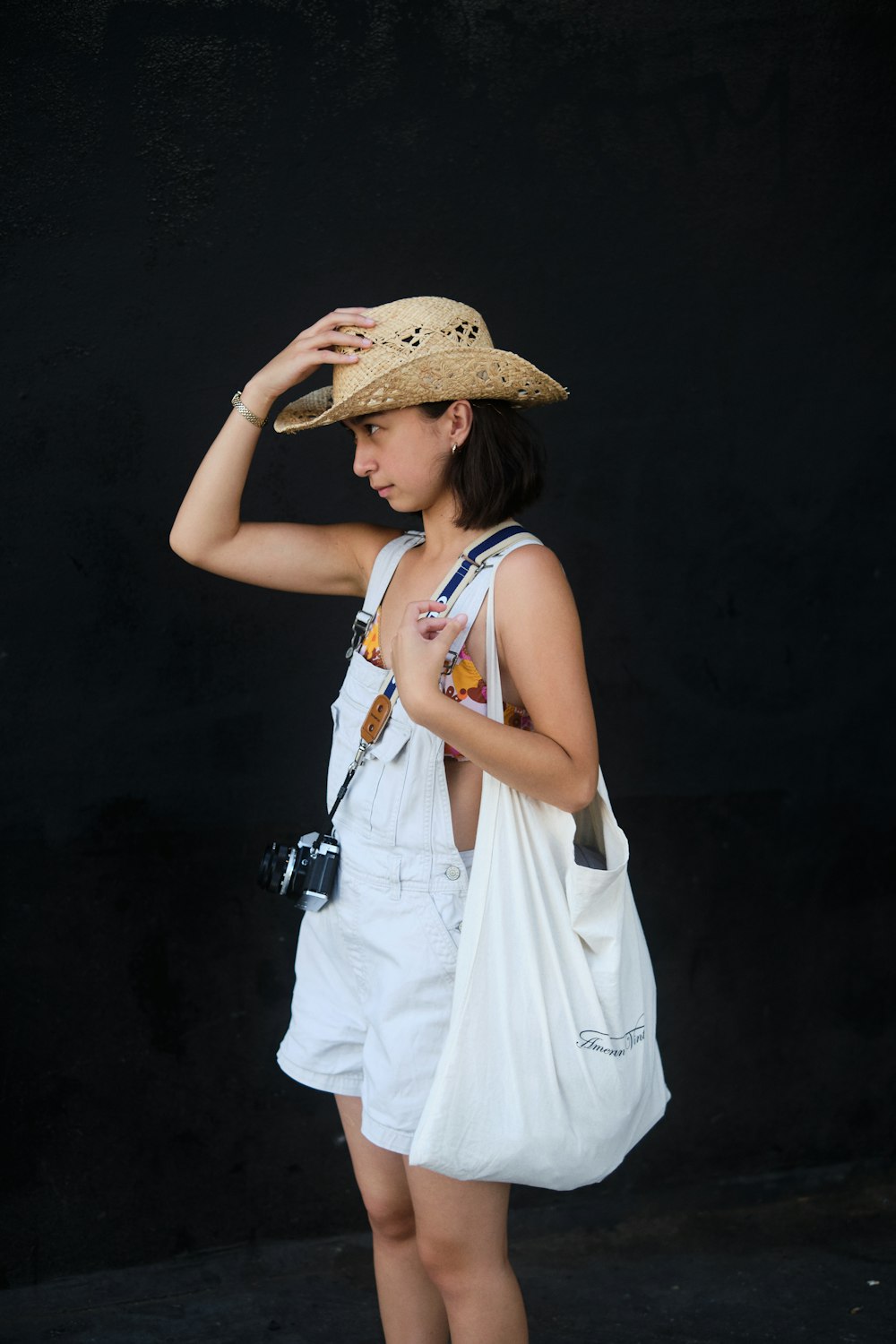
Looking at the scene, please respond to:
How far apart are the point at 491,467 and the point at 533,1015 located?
900mm

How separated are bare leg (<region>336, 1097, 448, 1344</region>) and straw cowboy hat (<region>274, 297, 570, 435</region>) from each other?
126 cm

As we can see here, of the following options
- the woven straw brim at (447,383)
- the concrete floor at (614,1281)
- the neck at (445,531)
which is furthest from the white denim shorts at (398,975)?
Answer: the concrete floor at (614,1281)

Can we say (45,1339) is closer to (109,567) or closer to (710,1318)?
(710,1318)

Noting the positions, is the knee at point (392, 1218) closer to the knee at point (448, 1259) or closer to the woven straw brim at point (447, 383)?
the knee at point (448, 1259)

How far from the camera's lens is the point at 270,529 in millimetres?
2473

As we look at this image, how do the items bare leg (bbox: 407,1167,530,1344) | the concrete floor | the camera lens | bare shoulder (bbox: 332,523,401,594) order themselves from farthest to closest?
1. the concrete floor
2. bare shoulder (bbox: 332,523,401,594)
3. the camera lens
4. bare leg (bbox: 407,1167,530,1344)

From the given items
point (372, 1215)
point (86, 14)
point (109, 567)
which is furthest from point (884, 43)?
point (372, 1215)

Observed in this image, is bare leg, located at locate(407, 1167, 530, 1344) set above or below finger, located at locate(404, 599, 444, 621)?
below

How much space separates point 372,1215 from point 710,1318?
1.18 meters

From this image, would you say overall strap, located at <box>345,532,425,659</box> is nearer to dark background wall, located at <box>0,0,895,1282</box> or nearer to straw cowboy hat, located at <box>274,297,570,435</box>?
straw cowboy hat, located at <box>274,297,570,435</box>

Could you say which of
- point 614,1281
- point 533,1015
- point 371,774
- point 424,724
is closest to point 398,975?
point 533,1015

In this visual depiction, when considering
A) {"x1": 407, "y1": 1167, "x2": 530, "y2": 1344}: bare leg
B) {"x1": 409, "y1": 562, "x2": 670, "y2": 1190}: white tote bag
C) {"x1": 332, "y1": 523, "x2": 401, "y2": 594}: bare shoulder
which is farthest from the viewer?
{"x1": 332, "y1": 523, "x2": 401, "y2": 594}: bare shoulder

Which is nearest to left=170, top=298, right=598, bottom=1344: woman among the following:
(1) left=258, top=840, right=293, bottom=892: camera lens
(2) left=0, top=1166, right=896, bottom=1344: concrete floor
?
(1) left=258, top=840, right=293, bottom=892: camera lens

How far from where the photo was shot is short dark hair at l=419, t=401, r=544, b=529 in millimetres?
2215
